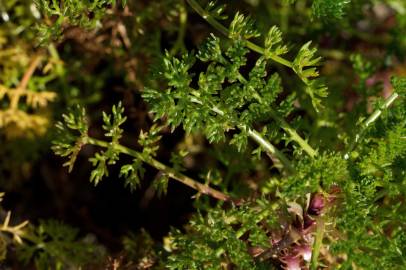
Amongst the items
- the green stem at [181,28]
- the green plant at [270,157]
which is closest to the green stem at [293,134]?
the green plant at [270,157]

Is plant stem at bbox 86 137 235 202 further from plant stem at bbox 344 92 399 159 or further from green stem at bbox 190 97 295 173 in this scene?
plant stem at bbox 344 92 399 159

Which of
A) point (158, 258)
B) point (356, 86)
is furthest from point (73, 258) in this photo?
point (356, 86)

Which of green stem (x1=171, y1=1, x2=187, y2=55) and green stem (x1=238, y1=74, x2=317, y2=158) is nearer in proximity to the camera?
green stem (x1=238, y1=74, x2=317, y2=158)

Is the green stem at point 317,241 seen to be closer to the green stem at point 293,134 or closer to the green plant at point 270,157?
the green plant at point 270,157

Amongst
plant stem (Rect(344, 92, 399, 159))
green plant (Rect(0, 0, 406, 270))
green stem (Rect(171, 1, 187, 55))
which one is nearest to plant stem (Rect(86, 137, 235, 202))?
green plant (Rect(0, 0, 406, 270))

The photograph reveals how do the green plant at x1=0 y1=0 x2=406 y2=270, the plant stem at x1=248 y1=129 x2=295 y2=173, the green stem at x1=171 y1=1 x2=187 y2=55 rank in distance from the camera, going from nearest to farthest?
the green plant at x1=0 y1=0 x2=406 y2=270 < the plant stem at x1=248 y1=129 x2=295 y2=173 < the green stem at x1=171 y1=1 x2=187 y2=55

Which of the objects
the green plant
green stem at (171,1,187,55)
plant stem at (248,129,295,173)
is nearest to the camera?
the green plant

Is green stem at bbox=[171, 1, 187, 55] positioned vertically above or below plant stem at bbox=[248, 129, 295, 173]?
above

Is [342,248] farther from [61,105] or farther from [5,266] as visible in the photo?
[61,105]

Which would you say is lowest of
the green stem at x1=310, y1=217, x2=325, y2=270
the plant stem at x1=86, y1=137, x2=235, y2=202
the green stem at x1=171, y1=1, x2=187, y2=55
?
the green stem at x1=310, y1=217, x2=325, y2=270
